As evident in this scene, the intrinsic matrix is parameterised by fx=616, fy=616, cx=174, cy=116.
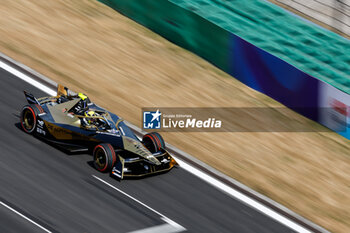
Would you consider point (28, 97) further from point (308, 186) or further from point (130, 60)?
point (308, 186)

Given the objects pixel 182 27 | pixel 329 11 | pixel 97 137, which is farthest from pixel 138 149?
pixel 329 11

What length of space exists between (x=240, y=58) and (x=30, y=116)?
8.14 meters

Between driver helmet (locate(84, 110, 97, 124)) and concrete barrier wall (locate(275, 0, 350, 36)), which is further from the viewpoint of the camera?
concrete barrier wall (locate(275, 0, 350, 36))

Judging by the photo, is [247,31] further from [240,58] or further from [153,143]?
[153,143]

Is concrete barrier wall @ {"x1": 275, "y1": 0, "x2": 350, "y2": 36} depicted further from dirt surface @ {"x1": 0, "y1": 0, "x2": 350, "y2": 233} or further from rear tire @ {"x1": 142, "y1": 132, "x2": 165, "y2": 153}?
rear tire @ {"x1": 142, "y1": 132, "x2": 165, "y2": 153}

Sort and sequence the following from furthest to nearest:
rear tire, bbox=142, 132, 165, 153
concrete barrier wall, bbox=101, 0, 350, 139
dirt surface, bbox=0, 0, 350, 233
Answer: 1. concrete barrier wall, bbox=101, 0, 350, 139
2. dirt surface, bbox=0, 0, 350, 233
3. rear tire, bbox=142, 132, 165, 153

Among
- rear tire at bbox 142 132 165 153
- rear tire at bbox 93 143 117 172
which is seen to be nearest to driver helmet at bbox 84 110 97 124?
rear tire at bbox 93 143 117 172

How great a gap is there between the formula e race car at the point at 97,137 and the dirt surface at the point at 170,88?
7.58ft

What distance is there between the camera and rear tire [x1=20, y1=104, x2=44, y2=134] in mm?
15695

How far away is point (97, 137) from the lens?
15.4 meters

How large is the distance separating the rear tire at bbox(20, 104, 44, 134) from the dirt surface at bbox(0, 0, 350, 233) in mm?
3231

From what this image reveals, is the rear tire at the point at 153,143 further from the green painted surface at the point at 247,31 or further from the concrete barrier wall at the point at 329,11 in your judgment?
the concrete barrier wall at the point at 329,11

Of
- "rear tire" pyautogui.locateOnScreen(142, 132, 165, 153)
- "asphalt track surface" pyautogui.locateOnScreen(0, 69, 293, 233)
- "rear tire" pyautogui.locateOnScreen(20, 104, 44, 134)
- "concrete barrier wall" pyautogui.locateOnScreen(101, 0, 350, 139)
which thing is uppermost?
"concrete barrier wall" pyautogui.locateOnScreen(101, 0, 350, 139)

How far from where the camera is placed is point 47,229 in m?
13.1
